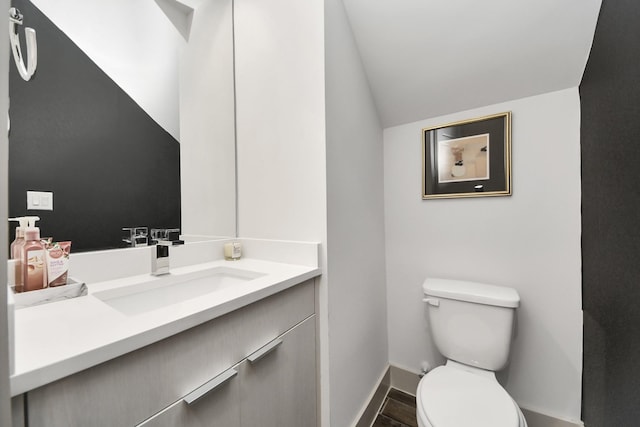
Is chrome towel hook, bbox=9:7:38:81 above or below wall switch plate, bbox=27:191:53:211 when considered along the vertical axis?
above

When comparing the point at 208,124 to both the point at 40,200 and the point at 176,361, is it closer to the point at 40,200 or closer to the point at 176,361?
the point at 40,200

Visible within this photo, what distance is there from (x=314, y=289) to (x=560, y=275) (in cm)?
121

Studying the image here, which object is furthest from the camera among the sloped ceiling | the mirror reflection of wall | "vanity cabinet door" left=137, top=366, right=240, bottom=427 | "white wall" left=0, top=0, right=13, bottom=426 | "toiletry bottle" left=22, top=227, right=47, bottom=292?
the sloped ceiling

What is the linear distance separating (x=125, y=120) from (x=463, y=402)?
1728mm

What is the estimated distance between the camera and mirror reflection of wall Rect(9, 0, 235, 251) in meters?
0.79

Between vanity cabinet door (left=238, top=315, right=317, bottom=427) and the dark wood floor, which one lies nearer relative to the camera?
vanity cabinet door (left=238, top=315, right=317, bottom=427)

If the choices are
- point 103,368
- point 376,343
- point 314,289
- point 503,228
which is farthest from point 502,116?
point 103,368

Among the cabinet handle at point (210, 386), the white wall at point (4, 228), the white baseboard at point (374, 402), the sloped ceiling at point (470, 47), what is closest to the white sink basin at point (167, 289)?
the cabinet handle at point (210, 386)

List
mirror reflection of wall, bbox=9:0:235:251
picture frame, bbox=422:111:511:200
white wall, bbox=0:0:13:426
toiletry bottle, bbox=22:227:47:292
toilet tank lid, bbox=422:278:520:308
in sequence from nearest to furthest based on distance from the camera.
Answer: white wall, bbox=0:0:13:426 → toiletry bottle, bbox=22:227:47:292 → mirror reflection of wall, bbox=9:0:235:251 → toilet tank lid, bbox=422:278:520:308 → picture frame, bbox=422:111:511:200

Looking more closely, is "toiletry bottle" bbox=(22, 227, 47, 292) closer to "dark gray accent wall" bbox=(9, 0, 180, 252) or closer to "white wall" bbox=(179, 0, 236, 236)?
"dark gray accent wall" bbox=(9, 0, 180, 252)

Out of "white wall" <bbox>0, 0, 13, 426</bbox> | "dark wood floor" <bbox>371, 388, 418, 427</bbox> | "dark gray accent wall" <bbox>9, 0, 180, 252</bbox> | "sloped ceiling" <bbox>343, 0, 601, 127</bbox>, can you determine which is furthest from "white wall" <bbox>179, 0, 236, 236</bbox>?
"dark wood floor" <bbox>371, 388, 418, 427</bbox>

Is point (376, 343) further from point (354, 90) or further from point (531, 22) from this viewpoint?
point (531, 22)

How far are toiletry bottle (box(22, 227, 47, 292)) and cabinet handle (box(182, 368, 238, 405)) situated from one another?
0.52 m

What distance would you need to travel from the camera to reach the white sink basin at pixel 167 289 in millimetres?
835
